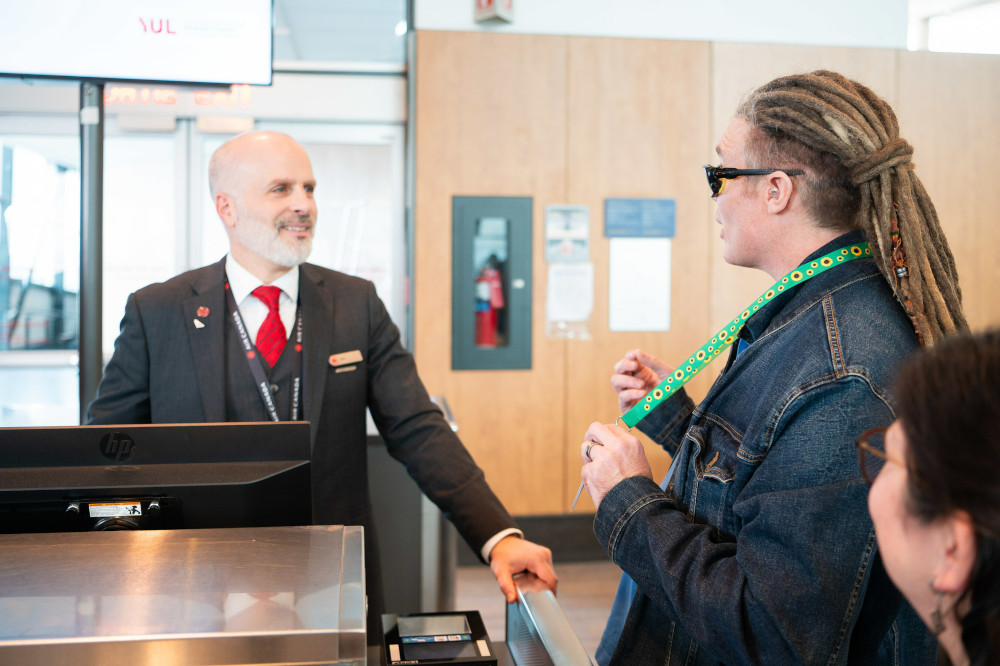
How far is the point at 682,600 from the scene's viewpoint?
1.06 m

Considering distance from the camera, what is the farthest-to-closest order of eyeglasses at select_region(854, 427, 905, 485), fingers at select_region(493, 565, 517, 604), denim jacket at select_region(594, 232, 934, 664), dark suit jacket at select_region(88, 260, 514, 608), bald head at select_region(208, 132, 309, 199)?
bald head at select_region(208, 132, 309, 199)
dark suit jacket at select_region(88, 260, 514, 608)
fingers at select_region(493, 565, 517, 604)
denim jacket at select_region(594, 232, 934, 664)
eyeglasses at select_region(854, 427, 905, 485)

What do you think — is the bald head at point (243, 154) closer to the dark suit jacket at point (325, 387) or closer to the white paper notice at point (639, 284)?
the dark suit jacket at point (325, 387)

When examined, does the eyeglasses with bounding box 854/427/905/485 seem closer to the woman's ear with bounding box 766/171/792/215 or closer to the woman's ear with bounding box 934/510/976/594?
the woman's ear with bounding box 934/510/976/594

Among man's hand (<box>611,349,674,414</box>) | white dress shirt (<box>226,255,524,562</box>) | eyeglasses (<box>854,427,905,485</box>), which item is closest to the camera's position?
eyeglasses (<box>854,427,905,485</box>)

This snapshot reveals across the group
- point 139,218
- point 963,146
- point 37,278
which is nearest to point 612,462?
point 139,218

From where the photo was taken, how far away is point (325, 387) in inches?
76.3

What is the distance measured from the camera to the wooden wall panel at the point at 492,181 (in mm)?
4348

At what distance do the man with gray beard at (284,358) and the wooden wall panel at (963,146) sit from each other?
3990mm

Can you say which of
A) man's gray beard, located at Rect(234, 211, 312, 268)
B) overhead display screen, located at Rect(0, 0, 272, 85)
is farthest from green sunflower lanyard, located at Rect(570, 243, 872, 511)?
overhead display screen, located at Rect(0, 0, 272, 85)

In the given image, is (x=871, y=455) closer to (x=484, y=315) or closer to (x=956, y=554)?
(x=956, y=554)

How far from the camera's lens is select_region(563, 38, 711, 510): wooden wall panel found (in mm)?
4465

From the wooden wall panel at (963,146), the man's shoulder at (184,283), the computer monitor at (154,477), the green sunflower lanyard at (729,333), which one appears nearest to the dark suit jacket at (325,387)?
the man's shoulder at (184,283)

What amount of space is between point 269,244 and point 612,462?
1163 millimetres

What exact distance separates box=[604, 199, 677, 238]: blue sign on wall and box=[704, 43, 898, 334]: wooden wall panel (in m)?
0.28
